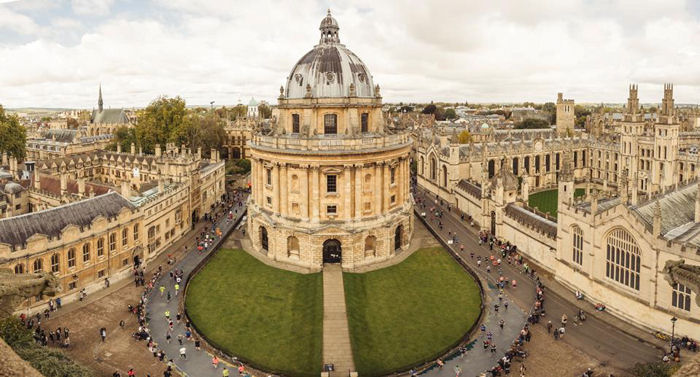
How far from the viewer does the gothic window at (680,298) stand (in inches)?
1246

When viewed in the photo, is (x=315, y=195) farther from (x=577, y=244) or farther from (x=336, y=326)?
(x=577, y=244)

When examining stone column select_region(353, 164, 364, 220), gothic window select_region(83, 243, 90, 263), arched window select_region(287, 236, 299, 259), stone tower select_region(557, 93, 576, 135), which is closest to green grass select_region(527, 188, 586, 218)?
stone column select_region(353, 164, 364, 220)

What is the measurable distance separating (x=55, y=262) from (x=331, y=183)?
72.6 ft

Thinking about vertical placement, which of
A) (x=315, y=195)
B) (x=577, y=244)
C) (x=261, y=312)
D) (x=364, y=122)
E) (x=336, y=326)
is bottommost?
(x=336, y=326)

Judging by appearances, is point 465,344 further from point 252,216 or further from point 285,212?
point 252,216

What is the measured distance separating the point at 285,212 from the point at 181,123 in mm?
50130

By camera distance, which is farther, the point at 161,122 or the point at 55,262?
the point at 161,122

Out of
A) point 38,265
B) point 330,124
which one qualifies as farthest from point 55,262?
point 330,124

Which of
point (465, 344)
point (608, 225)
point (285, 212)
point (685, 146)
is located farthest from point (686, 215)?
point (685, 146)

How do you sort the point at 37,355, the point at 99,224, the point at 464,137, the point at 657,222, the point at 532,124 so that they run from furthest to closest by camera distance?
the point at 532,124
the point at 464,137
the point at 99,224
the point at 657,222
the point at 37,355

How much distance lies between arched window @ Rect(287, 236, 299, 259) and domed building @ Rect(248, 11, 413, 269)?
9cm

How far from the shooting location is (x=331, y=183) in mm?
46000

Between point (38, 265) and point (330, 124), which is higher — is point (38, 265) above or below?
below

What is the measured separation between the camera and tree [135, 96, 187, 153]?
8975 centimetres
